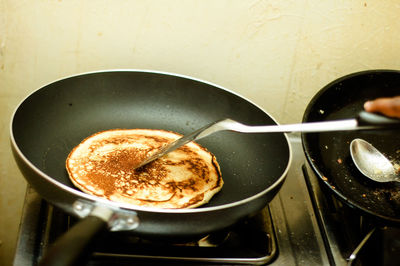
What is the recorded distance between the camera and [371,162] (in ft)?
2.91

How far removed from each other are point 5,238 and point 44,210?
52 cm

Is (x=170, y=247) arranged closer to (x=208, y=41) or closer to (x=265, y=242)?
(x=265, y=242)

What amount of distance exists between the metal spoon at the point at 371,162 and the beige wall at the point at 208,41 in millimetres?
209

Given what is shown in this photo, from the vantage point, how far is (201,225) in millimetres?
634

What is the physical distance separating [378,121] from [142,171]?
0.47 m

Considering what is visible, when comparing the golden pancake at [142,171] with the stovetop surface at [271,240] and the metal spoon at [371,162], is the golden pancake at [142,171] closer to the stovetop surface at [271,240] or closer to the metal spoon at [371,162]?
the stovetop surface at [271,240]

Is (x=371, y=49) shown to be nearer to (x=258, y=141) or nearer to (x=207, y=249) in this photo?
(x=258, y=141)

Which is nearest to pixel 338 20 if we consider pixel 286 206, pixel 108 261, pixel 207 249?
pixel 286 206

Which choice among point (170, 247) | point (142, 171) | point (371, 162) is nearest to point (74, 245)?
point (170, 247)

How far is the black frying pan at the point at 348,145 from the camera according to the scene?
81 cm

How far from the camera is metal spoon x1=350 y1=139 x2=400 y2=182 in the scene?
2.85 feet

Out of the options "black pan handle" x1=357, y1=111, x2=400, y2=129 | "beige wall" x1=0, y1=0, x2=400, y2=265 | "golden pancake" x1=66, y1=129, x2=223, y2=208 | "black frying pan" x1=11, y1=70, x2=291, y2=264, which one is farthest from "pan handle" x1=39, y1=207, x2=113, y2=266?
"beige wall" x1=0, y1=0, x2=400, y2=265

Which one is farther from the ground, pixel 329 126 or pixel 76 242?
pixel 329 126

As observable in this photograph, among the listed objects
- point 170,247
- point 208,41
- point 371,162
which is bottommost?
point 170,247
